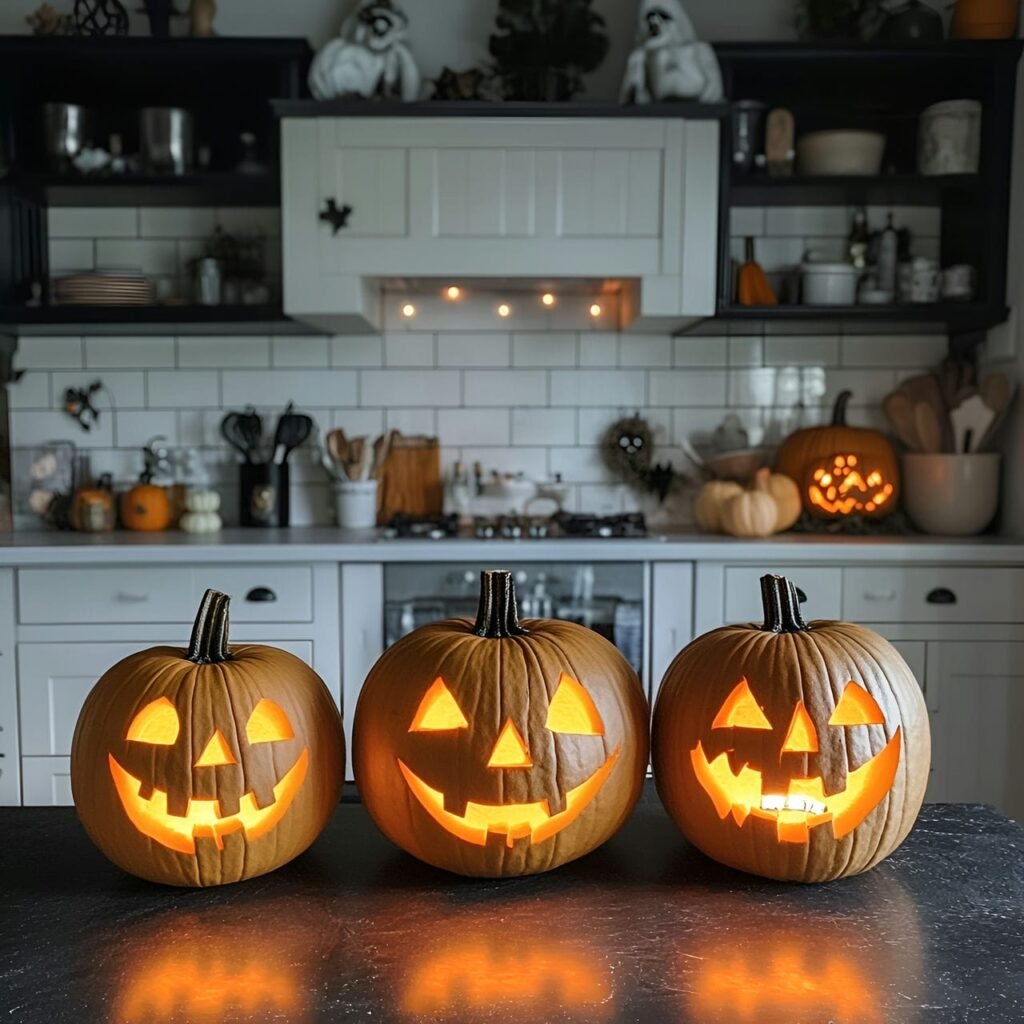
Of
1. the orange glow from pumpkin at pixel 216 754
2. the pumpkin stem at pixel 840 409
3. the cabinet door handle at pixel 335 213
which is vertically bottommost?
the orange glow from pumpkin at pixel 216 754

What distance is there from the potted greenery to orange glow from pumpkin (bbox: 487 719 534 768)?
7.88ft

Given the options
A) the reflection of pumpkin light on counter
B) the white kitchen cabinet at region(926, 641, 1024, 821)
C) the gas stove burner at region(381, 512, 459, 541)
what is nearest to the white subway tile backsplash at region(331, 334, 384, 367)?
the gas stove burner at region(381, 512, 459, 541)

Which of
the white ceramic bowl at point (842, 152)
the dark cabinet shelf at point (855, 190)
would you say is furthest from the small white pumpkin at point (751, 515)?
the white ceramic bowl at point (842, 152)

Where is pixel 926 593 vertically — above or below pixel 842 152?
below

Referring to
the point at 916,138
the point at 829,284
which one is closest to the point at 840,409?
the point at 829,284

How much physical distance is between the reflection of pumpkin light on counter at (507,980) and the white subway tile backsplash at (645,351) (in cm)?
259

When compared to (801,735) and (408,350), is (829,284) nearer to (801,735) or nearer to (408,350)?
(408,350)

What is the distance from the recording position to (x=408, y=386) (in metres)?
3.20

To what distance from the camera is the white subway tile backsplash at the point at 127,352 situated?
315cm

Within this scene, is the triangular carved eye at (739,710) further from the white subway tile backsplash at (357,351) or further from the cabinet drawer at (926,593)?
the white subway tile backsplash at (357,351)

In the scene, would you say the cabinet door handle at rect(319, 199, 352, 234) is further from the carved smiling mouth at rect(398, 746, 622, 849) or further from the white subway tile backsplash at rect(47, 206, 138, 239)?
the carved smiling mouth at rect(398, 746, 622, 849)

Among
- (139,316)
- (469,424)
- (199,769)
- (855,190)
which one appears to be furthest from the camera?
(469,424)

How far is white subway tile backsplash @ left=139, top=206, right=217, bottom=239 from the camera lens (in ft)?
10.2

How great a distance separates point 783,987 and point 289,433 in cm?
265
